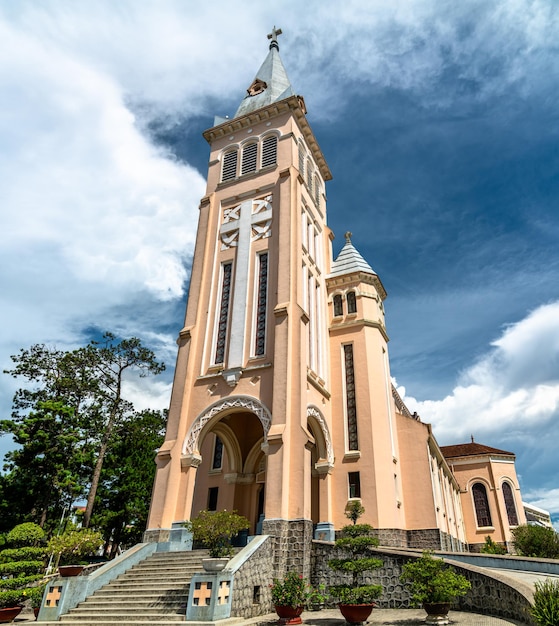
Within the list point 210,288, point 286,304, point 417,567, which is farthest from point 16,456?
point 417,567

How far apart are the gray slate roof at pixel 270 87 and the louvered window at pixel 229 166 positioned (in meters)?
2.93

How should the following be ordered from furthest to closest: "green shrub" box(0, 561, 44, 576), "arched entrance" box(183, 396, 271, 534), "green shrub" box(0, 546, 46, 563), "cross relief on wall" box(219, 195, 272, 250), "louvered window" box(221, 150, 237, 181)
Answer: "louvered window" box(221, 150, 237, 181)
"cross relief on wall" box(219, 195, 272, 250)
"arched entrance" box(183, 396, 271, 534)
"green shrub" box(0, 546, 46, 563)
"green shrub" box(0, 561, 44, 576)

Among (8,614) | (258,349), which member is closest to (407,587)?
(258,349)

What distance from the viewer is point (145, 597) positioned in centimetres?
1150

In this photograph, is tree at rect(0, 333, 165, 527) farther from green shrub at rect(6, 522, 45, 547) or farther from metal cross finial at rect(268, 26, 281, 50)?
metal cross finial at rect(268, 26, 281, 50)

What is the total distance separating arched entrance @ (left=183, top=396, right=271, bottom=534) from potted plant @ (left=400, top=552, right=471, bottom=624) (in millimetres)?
9979

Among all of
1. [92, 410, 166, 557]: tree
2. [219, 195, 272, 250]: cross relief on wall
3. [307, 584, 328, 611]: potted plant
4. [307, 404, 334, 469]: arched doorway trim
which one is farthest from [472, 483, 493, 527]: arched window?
[219, 195, 272, 250]: cross relief on wall

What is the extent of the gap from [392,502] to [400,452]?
131 inches

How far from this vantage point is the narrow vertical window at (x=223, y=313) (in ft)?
62.0

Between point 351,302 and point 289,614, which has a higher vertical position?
point 351,302

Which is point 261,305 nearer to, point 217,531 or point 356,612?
point 217,531

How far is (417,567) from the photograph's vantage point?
32.9 feet

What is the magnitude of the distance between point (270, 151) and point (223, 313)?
9090 millimetres

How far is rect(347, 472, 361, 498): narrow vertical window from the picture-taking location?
1862 cm
